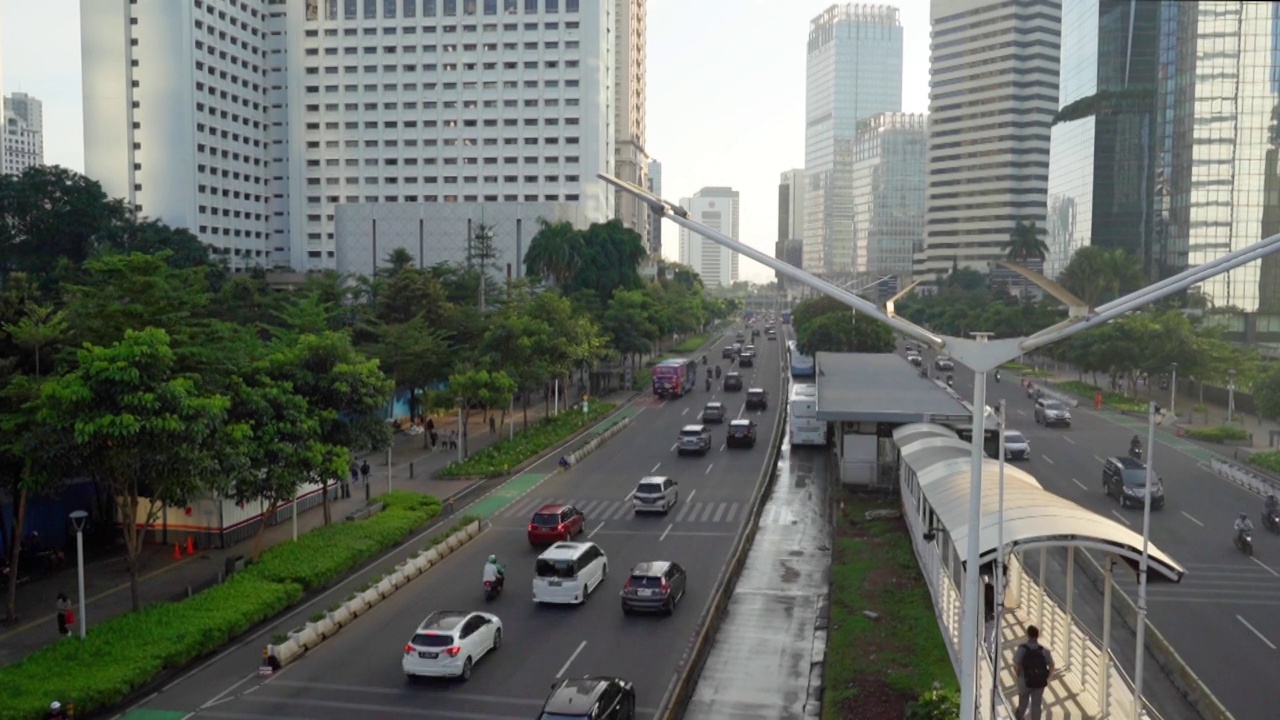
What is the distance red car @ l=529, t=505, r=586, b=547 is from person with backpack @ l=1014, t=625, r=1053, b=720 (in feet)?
62.8

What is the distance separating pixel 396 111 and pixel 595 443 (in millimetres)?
91044

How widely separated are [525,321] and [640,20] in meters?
140

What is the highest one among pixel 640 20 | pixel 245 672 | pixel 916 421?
pixel 640 20

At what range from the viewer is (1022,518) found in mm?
15883

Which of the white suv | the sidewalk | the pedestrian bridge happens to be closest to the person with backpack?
the pedestrian bridge

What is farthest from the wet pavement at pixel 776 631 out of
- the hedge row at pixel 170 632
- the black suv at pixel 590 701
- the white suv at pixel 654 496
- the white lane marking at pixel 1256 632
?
the hedge row at pixel 170 632

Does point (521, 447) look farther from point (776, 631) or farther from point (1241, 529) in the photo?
point (1241, 529)

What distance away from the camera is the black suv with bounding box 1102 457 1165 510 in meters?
36.2

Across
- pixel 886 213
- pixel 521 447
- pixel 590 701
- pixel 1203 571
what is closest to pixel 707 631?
pixel 590 701

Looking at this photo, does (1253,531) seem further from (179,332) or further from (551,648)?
(179,332)

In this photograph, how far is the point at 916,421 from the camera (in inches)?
1531

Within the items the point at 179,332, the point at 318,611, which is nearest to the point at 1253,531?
the point at 318,611

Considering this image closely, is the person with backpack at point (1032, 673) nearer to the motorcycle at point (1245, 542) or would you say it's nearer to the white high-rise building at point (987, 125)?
the motorcycle at point (1245, 542)

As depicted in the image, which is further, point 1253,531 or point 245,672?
point 1253,531
